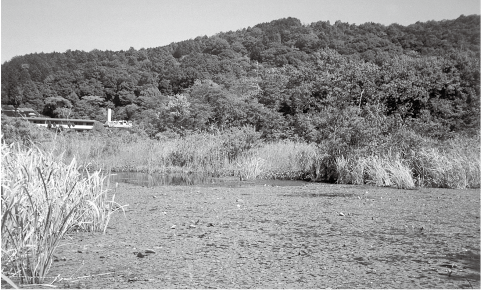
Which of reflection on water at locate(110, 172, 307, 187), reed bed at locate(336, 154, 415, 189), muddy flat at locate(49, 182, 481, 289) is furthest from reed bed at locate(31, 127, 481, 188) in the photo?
muddy flat at locate(49, 182, 481, 289)

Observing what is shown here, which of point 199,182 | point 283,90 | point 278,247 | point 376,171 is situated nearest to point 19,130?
point 199,182

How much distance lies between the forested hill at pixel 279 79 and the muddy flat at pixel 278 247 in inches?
253

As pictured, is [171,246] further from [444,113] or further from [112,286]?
[444,113]

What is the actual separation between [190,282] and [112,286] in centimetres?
44

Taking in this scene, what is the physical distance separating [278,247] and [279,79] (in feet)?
90.8

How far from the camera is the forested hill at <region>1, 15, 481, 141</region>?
1800 cm

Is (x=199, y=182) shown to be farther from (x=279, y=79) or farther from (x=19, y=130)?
(x=279, y=79)

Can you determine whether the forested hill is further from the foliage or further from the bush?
the bush

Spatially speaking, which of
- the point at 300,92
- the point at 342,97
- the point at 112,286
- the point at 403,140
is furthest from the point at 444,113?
the point at 112,286

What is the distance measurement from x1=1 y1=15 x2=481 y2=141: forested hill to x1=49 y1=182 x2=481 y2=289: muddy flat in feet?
21.1

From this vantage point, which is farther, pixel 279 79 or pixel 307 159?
pixel 279 79

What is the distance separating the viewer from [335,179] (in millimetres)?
11297

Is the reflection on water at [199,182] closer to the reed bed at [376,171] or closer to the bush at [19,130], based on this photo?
the reed bed at [376,171]

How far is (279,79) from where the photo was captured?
31016mm
